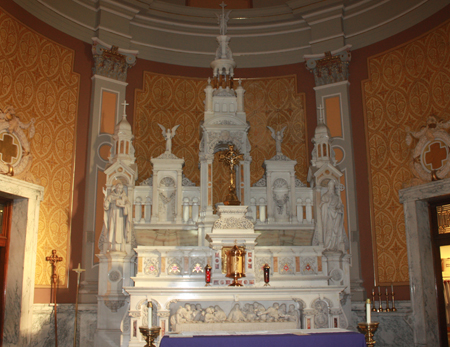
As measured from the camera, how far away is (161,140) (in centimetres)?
1318

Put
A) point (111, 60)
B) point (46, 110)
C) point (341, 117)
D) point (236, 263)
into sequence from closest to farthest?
point (236, 263)
point (46, 110)
point (341, 117)
point (111, 60)

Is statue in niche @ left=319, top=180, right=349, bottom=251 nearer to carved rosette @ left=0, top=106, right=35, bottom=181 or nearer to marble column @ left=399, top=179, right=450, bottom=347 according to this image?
marble column @ left=399, top=179, right=450, bottom=347

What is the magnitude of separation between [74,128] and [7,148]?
207cm

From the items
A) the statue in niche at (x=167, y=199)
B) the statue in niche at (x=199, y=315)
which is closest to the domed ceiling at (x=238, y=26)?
the statue in niche at (x=167, y=199)

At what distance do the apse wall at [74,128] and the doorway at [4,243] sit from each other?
705mm

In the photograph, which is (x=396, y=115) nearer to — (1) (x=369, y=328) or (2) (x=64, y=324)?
(1) (x=369, y=328)

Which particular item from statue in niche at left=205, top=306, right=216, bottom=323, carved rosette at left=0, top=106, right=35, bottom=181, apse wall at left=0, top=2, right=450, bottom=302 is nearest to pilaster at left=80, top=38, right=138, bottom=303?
apse wall at left=0, top=2, right=450, bottom=302

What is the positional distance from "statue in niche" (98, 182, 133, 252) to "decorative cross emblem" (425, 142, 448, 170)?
6.60 m

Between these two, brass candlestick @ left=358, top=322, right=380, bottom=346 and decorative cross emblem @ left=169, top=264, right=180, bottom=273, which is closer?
brass candlestick @ left=358, top=322, right=380, bottom=346

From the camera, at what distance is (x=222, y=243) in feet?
30.7

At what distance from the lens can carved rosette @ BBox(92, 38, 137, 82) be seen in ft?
40.9

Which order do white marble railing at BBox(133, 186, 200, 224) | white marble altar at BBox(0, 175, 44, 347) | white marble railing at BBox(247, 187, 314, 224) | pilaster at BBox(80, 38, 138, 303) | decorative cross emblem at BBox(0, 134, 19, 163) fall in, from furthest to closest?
pilaster at BBox(80, 38, 138, 303) → white marble railing at BBox(247, 187, 314, 224) → white marble railing at BBox(133, 186, 200, 224) → decorative cross emblem at BBox(0, 134, 19, 163) → white marble altar at BBox(0, 175, 44, 347)

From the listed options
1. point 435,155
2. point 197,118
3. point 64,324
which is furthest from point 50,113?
point 435,155

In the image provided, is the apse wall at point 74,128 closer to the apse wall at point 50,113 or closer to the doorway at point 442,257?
the apse wall at point 50,113
